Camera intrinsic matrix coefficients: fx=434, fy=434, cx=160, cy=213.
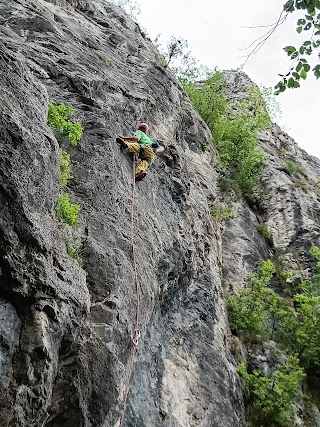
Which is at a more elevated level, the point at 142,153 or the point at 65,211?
the point at 142,153

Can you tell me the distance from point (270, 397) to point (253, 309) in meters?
2.42

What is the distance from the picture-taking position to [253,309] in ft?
38.9

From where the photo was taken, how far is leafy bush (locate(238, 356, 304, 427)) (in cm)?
992

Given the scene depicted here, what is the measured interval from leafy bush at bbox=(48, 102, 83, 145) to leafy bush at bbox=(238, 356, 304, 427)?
6.52m

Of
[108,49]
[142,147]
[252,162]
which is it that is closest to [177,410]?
[142,147]

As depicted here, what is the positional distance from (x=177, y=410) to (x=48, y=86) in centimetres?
650

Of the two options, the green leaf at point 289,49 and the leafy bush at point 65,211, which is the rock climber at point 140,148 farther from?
the green leaf at point 289,49

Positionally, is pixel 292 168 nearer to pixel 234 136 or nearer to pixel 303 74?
pixel 234 136

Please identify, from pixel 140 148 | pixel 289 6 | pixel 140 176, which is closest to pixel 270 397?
pixel 140 176

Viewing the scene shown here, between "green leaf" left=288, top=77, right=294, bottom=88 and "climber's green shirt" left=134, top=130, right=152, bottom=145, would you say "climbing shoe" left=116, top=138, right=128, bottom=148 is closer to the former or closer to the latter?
"climber's green shirt" left=134, top=130, right=152, bottom=145

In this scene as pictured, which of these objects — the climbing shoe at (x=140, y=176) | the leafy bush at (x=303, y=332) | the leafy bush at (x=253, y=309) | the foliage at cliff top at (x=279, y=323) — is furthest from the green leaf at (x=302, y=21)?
the leafy bush at (x=303, y=332)

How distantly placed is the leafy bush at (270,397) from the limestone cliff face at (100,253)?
2.10 feet

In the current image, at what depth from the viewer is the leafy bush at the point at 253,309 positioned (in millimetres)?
11727

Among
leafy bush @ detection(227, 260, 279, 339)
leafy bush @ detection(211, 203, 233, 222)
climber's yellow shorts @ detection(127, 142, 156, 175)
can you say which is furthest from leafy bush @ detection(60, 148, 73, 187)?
leafy bush @ detection(211, 203, 233, 222)
